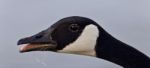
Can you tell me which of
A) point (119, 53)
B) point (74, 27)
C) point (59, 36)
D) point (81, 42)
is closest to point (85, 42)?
point (81, 42)

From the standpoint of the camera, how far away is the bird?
52.1ft

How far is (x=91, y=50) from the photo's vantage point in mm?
16281

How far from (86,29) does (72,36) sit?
0.39 m

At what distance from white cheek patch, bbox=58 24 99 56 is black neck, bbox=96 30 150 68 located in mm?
199

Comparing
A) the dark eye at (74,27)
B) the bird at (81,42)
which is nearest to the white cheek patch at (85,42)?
the bird at (81,42)

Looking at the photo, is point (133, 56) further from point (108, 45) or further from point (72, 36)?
point (72, 36)

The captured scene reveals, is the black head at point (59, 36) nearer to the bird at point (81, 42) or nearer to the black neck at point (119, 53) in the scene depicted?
the bird at point (81, 42)

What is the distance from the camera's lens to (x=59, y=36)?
16.0m

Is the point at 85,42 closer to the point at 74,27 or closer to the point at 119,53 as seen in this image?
the point at 74,27

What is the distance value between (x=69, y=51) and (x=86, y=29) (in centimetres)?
69

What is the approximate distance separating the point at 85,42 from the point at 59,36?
2.21ft

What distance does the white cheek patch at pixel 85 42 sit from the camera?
16.0 metres

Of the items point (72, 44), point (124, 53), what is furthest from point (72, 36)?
point (124, 53)

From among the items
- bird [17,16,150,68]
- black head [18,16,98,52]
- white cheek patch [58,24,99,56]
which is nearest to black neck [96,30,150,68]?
bird [17,16,150,68]
